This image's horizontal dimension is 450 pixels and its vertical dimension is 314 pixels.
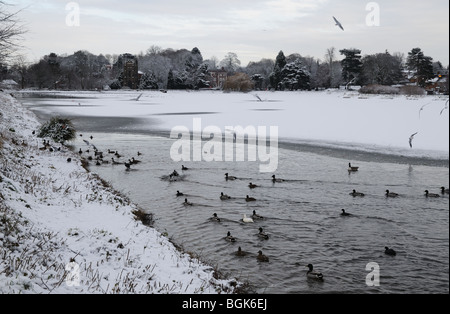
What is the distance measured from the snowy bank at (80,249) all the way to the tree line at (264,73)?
34.3 meters

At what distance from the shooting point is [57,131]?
28.6 metres

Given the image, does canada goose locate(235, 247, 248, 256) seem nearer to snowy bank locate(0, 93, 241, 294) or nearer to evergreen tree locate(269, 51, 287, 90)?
snowy bank locate(0, 93, 241, 294)

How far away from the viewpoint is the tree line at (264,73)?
6806 cm

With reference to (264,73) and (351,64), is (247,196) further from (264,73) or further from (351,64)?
(264,73)

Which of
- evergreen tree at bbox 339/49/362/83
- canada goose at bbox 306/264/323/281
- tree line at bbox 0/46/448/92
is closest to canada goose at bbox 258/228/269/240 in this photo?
canada goose at bbox 306/264/323/281

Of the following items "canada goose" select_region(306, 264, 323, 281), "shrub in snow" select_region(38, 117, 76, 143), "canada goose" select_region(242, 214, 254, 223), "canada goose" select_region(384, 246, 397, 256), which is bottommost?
"canada goose" select_region(306, 264, 323, 281)

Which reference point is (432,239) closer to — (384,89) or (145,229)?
(145,229)

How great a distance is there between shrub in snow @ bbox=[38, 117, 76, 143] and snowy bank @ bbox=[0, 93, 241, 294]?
14.4 metres

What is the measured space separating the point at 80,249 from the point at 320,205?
9.41m

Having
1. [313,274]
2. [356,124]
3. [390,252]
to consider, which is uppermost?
[356,124]

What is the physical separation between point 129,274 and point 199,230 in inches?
181

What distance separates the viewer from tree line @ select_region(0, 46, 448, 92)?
2680 inches

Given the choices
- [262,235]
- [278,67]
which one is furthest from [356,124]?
[278,67]
